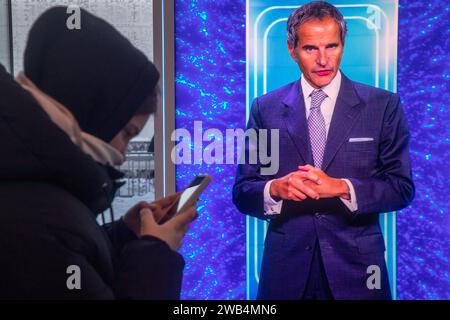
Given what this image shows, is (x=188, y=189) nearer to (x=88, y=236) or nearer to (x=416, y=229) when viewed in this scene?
(x=88, y=236)

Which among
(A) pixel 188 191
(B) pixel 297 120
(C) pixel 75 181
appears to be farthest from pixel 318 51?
(C) pixel 75 181

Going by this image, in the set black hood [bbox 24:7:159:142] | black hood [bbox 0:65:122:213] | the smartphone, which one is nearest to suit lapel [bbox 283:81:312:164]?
the smartphone

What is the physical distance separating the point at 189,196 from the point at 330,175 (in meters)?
0.41

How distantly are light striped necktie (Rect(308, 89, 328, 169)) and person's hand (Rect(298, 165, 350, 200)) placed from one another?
24 mm

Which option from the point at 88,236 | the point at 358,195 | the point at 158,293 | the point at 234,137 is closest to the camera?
the point at 88,236

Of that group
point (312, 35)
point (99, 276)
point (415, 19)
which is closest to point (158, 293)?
point (99, 276)

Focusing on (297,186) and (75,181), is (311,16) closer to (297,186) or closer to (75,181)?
(297,186)

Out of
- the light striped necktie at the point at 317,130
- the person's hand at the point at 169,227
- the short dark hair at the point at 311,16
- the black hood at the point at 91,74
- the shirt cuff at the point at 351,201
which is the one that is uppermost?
the short dark hair at the point at 311,16

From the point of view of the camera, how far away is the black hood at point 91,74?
3.14ft

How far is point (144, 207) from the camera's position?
122 cm

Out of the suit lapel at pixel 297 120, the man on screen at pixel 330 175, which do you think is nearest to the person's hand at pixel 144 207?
the man on screen at pixel 330 175

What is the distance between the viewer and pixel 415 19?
133cm

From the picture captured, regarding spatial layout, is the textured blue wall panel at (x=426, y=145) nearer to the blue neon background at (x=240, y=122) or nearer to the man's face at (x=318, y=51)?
the blue neon background at (x=240, y=122)

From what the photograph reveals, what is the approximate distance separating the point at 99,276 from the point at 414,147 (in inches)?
38.6
